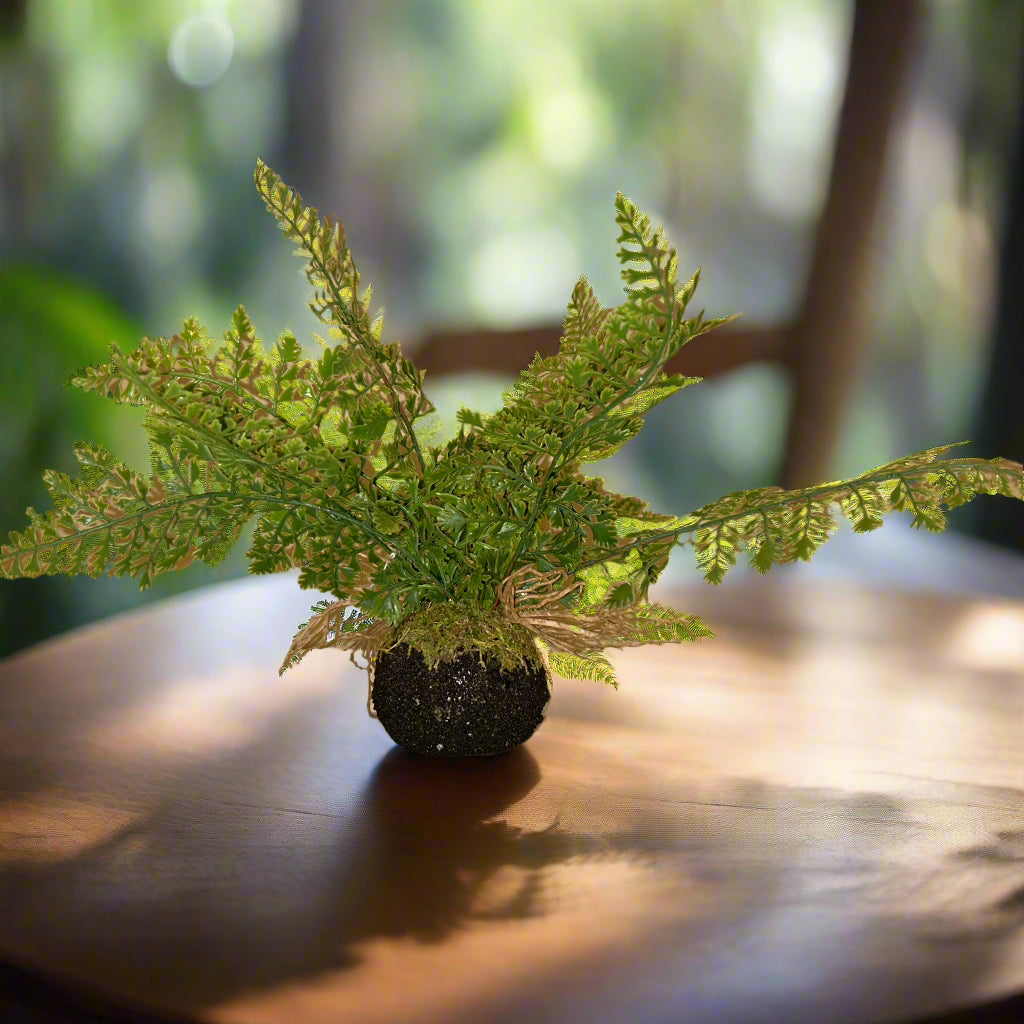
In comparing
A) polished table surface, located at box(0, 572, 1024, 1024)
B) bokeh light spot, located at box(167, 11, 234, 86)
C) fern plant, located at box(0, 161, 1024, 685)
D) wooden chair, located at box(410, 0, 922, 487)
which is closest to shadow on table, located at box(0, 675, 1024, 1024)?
polished table surface, located at box(0, 572, 1024, 1024)

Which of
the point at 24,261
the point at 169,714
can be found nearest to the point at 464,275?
the point at 24,261

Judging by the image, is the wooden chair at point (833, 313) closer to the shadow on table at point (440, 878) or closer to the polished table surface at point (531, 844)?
the polished table surface at point (531, 844)

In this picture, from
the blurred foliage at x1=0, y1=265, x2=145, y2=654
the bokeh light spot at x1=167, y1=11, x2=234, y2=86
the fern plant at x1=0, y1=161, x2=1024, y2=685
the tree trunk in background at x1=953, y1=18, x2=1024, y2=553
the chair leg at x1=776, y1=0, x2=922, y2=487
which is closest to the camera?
the fern plant at x1=0, y1=161, x2=1024, y2=685

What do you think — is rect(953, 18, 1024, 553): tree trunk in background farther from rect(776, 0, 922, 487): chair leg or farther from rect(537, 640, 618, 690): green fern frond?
rect(537, 640, 618, 690): green fern frond

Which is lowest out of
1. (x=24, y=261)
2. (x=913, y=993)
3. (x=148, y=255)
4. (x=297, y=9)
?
(x=913, y=993)

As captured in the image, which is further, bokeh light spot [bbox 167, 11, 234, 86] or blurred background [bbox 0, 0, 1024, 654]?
bokeh light spot [bbox 167, 11, 234, 86]

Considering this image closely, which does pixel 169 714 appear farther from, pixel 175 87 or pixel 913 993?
pixel 175 87

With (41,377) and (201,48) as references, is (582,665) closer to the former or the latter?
(41,377)

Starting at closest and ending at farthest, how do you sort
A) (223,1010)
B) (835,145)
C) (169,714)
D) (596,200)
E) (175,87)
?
(223,1010) → (169,714) → (835,145) → (175,87) → (596,200)
